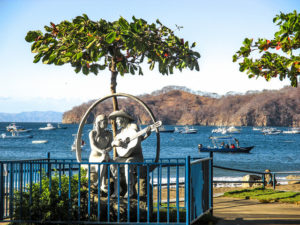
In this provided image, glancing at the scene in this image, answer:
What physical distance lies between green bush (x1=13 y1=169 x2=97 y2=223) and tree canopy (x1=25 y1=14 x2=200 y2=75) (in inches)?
120

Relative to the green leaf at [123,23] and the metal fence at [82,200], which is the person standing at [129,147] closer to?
the metal fence at [82,200]

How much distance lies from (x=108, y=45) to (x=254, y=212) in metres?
4.77

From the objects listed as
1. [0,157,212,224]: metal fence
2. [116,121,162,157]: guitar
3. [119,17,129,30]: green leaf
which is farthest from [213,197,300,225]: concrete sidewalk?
[119,17,129,30]: green leaf

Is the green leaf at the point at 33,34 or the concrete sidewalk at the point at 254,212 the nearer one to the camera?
the concrete sidewalk at the point at 254,212

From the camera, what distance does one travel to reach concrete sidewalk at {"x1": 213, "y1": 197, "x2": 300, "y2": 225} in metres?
8.16

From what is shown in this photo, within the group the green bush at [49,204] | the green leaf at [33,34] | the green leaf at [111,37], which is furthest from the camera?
the green leaf at [33,34]

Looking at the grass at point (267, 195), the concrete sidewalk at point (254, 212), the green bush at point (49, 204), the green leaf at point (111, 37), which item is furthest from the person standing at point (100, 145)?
the grass at point (267, 195)

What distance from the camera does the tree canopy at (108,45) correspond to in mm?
9414

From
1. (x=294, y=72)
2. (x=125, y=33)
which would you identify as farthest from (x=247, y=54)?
(x=125, y=33)

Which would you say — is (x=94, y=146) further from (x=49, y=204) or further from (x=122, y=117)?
(x=49, y=204)

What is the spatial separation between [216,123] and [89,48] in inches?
7080

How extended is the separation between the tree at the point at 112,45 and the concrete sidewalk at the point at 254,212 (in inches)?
130

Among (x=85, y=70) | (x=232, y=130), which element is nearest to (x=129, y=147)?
(x=85, y=70)

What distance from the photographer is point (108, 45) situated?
10.1 metres
